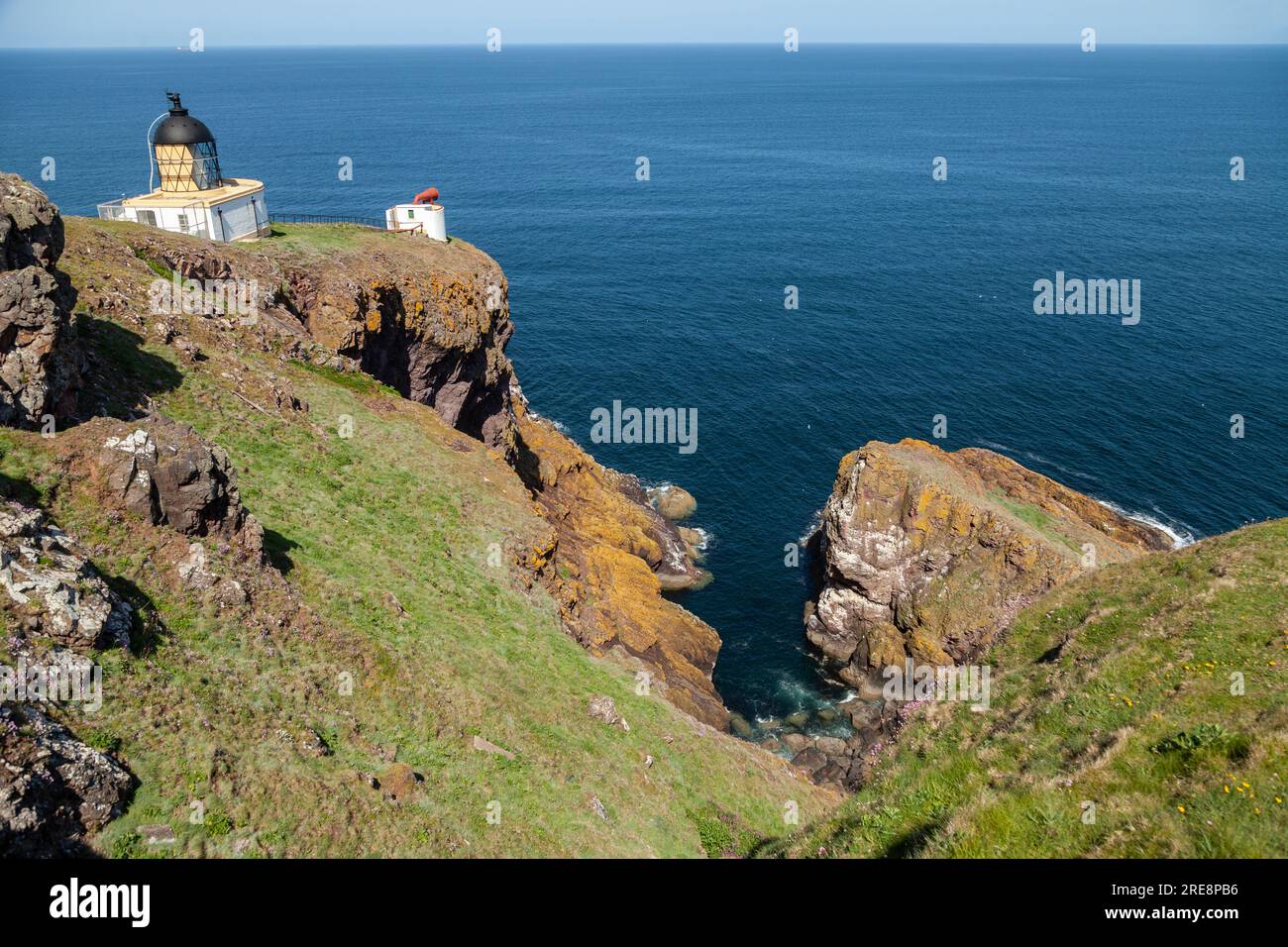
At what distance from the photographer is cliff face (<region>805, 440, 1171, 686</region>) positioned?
5253 centimetres

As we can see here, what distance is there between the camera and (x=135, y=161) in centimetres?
15262

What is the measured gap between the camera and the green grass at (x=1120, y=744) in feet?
39.2

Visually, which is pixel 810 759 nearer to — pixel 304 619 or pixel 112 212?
pixel 304 619

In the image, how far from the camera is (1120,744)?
1441cm

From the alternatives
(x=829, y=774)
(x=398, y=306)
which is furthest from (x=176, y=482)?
(x=829, y=774)

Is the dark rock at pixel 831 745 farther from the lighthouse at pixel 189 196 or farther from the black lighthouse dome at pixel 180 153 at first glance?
the black lighthouse dome at pixel 180 153

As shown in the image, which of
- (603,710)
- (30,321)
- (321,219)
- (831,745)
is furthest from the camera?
(321,219)

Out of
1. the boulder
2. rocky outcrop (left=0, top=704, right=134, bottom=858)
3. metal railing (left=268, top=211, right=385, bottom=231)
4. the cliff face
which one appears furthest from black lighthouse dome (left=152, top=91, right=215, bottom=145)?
the cliff face

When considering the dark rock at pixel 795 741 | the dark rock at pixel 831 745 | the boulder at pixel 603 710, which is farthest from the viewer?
the dark rock at pixel 795 741

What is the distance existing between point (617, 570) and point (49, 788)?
38.3 metres

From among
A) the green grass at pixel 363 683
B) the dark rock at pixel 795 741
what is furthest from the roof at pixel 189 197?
the dark rock at pixel 795 741

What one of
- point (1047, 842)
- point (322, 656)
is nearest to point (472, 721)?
point (322, 656)

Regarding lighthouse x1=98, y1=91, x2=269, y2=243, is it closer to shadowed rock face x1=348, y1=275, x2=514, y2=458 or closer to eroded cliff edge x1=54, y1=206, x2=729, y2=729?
eroded cliff edge x1=54, y1=206, x2=729, y2=729

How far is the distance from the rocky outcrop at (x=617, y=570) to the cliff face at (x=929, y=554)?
11277 millimetres
